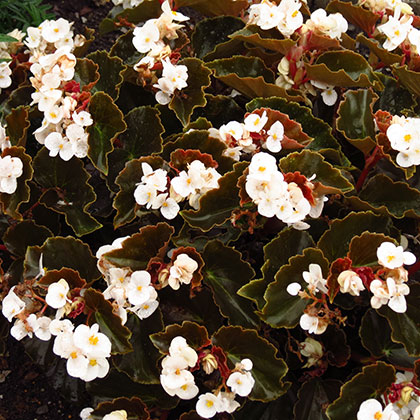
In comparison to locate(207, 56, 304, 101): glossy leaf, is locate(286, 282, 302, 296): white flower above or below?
below

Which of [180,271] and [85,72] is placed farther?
[85,72]

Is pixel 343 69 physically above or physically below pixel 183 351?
above

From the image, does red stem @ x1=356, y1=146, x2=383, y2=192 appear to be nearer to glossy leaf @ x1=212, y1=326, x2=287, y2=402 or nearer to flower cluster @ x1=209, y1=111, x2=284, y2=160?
flower cluster @ x1=209, y1=111, x2=284, y2=160

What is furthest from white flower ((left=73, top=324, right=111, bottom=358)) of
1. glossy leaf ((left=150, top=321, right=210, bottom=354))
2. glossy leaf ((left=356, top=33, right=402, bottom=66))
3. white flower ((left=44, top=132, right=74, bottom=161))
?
glossy leaf ((left=356, top=33, right=402, bottom=66))

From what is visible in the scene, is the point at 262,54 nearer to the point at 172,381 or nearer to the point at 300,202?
the point at 300,202

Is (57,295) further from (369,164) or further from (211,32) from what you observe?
(211,32)

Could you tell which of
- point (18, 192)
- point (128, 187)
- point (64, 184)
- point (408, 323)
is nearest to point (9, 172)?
point (18, 192)
